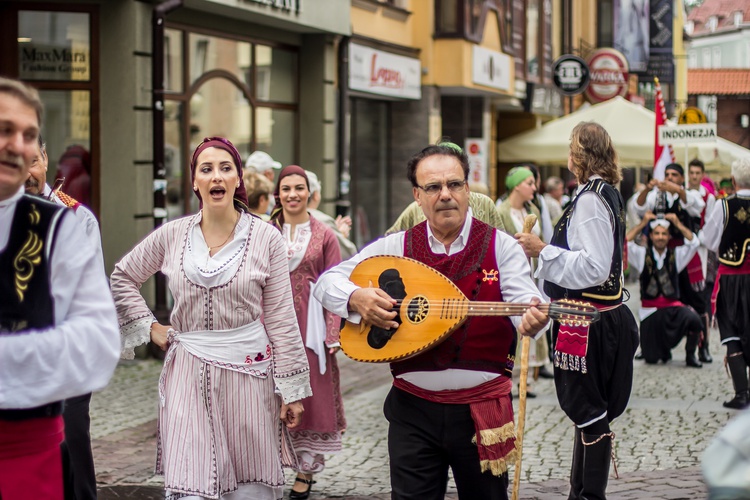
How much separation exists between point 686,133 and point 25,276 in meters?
12.9

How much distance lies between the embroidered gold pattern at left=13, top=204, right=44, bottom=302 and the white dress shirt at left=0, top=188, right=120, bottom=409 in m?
0.04

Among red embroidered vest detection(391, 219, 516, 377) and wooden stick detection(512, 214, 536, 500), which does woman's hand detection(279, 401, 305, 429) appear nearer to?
red embroidered vest detection(391, 219, 516, 377)

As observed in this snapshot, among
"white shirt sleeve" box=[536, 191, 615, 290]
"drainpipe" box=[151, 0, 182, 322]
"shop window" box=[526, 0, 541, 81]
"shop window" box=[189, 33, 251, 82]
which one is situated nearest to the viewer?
"white shirt sleeve" box=[536, 191, 615, 290]

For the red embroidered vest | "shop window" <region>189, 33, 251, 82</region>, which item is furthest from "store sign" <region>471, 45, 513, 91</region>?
the red embroidered vest

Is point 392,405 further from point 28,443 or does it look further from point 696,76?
point 696,76

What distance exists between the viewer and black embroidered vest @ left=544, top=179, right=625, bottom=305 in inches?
231

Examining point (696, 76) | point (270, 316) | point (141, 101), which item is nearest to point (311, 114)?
point (141, 101)

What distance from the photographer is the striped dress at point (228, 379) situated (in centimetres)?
496

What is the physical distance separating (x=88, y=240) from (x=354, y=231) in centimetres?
1558

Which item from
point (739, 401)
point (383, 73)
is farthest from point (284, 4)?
point (739, 401)

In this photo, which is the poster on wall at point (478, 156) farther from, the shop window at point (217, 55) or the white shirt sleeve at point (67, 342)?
the white shirt sleeve at point (67, 342)

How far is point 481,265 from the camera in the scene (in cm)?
447

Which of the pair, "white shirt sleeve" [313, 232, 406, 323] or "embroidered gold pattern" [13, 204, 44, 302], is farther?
"white shirt sleeve" [313, 232, 406, 323]

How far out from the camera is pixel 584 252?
5.72 metres
